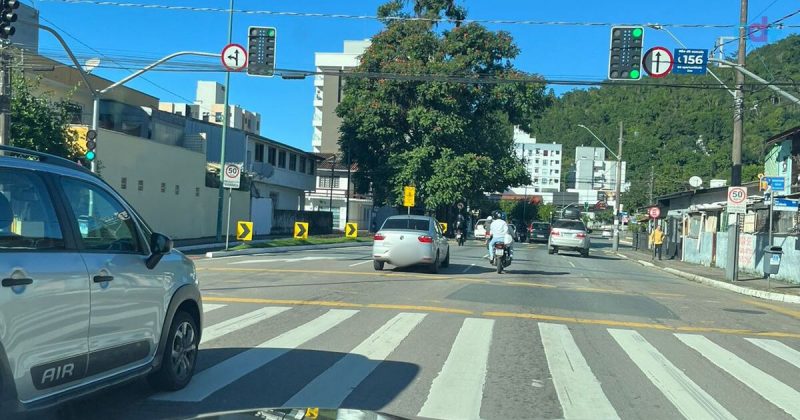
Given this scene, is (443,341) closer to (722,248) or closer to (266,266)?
(266,266)

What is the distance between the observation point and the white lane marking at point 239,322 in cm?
878

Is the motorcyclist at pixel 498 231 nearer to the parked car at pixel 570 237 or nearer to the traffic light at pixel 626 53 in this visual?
the traffic light at pixel 626 53

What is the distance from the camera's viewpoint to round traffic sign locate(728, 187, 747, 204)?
21250 mm

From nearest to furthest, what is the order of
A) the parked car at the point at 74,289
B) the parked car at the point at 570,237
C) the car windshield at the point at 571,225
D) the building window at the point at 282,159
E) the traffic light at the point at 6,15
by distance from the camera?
the parked car at the point at 74,289
the traffic light at the point at 6,15
the parked car at the point at 570,237
the car windshield at the point at 571,225
the building window at the point at 282,159

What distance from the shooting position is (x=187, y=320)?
6176mm

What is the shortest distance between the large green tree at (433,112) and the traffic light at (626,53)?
83.5 ft

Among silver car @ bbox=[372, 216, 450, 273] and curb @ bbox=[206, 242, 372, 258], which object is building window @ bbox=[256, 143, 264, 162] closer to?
curb @ bbox=[206, 242, 372, 258]

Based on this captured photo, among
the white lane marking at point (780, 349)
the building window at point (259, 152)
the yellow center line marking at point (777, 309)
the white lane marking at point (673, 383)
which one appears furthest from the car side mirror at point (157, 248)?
the building window at point (259, 152)

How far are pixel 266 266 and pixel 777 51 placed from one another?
2496 centimetres

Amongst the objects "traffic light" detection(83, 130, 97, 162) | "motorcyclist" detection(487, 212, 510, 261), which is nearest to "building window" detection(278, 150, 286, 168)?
"traffic light" detection(83, 130, 97, 162)

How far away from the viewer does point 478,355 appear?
8.09m

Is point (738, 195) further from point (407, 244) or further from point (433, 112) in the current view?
point (433, 112)

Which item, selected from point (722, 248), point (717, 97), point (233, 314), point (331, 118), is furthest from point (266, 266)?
point (331, 118)

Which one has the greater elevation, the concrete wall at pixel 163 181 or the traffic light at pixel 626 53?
the traffic light at pixel 626 53
